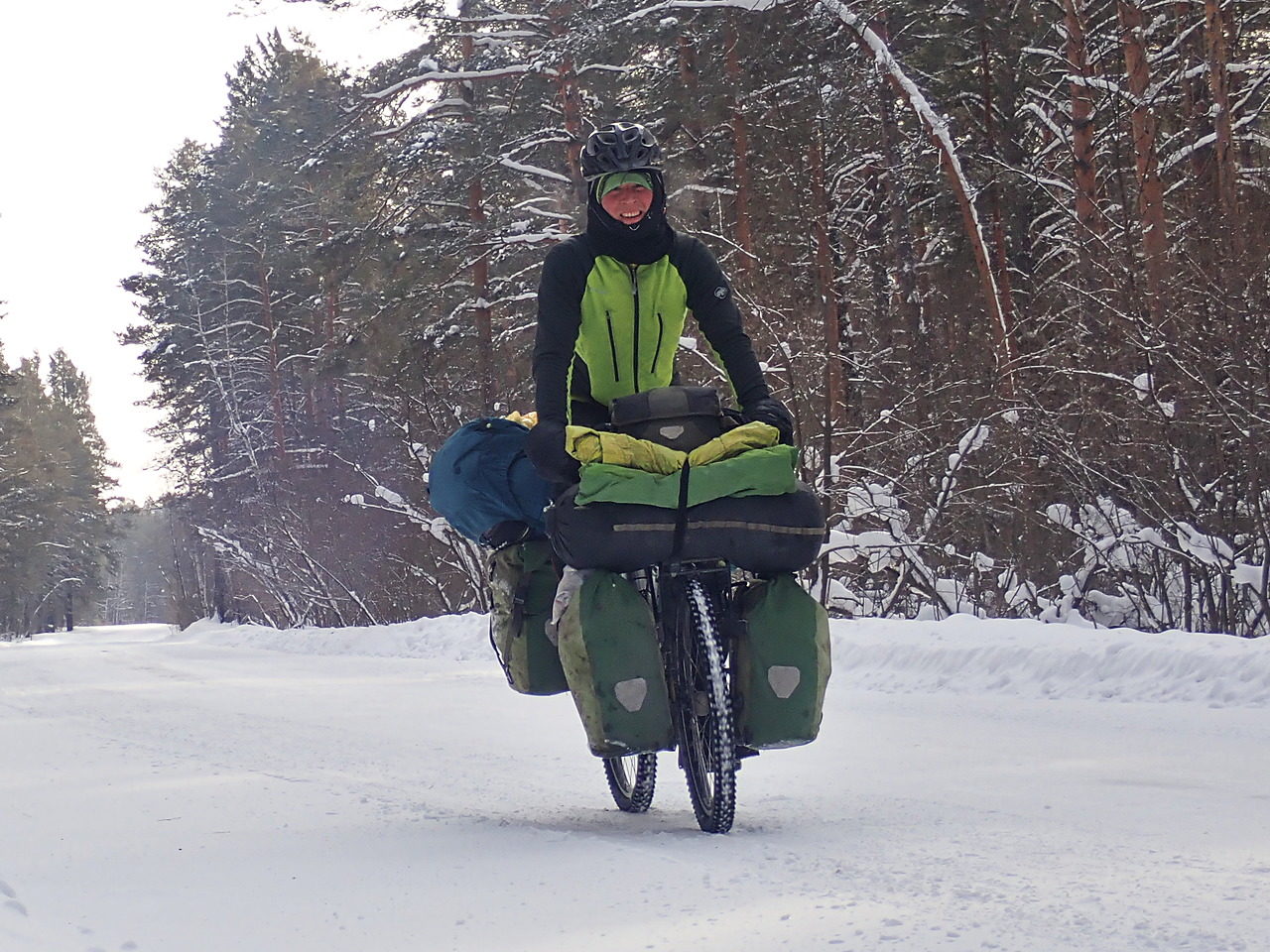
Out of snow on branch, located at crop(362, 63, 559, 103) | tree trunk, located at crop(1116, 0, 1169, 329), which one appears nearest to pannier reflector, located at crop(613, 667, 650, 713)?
tree trunk, located at crop(1116, 0, 1169, 329)

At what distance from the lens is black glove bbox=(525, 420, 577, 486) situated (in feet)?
13.0

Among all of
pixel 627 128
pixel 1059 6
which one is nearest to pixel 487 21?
pixel 1059 6

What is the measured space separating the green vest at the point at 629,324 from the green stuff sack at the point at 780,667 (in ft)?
2.48

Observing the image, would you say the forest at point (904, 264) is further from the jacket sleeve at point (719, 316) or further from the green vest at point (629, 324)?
the green vest at point (629, 324)

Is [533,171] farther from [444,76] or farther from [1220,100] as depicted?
[1220,100]

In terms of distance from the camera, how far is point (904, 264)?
56.0 ft

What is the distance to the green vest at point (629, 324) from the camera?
412 cm

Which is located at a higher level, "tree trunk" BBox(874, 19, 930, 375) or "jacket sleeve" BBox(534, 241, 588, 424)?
"tree trunk" BBox(874, 19, 930, 375)

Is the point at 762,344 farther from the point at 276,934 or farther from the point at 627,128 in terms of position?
the point at 276,934

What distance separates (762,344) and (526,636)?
361 inches

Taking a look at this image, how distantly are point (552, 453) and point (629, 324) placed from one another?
0.49 meters

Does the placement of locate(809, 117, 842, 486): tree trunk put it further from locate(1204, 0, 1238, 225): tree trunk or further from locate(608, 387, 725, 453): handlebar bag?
locate(608, 387, 725, 453): handlebar bag

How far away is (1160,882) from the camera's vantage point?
9.77 ft

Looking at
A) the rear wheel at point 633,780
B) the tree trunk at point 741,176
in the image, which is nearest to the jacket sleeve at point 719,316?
the rear wheel at point 633,780
